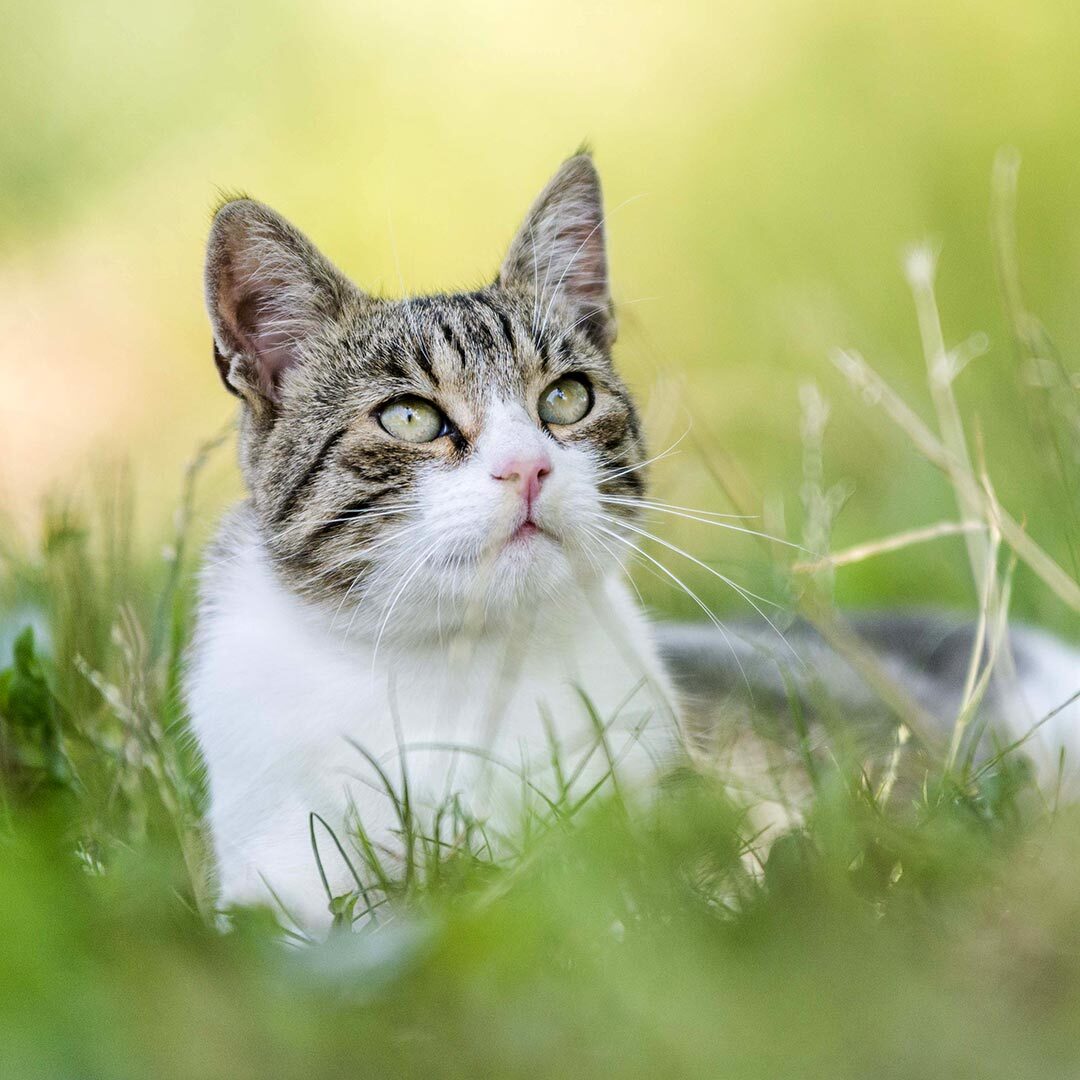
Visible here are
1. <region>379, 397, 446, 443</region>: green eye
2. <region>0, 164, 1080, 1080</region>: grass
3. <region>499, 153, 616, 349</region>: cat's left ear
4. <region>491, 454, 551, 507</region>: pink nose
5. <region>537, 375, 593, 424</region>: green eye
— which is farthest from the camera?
<region>499, 153, 616, 349</region>: cat's left ear

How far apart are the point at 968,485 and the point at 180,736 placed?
1.76 metres

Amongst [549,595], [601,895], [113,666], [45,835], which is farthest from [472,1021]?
[113,666]

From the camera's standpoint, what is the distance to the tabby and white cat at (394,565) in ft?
7.01

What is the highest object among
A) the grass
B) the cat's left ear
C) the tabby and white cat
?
the cat's left ear

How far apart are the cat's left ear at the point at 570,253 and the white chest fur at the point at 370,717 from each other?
0.77 meters

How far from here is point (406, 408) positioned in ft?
7.71

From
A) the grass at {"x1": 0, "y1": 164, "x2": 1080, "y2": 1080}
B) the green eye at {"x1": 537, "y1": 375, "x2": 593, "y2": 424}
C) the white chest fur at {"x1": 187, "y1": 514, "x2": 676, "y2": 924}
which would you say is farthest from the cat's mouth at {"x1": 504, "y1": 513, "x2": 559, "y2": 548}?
the grass at {"x1": 0, "y1": 164, "x2": 1080, "y2": 1080}

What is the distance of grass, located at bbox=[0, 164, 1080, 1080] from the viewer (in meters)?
1.31

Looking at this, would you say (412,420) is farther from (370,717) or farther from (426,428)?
(370,717)

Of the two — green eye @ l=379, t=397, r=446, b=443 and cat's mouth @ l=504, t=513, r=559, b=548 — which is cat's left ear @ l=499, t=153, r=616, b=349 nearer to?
green eye @ l=379, t=397, r=446, b=443

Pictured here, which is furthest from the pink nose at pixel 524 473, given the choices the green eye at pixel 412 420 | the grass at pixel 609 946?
the grass at pixel 609 946

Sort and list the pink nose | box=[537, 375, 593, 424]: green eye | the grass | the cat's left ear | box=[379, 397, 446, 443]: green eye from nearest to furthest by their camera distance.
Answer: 1. the grass
2. the pink nose
3. box=[379, 397, 446, 443]: green eye
4. box=[537, 375, 593, 424]: green eye
5. the cat's left ear

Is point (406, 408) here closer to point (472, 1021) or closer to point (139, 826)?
point (139, 826)

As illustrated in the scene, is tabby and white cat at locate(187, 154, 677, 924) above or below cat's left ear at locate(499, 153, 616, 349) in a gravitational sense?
below
